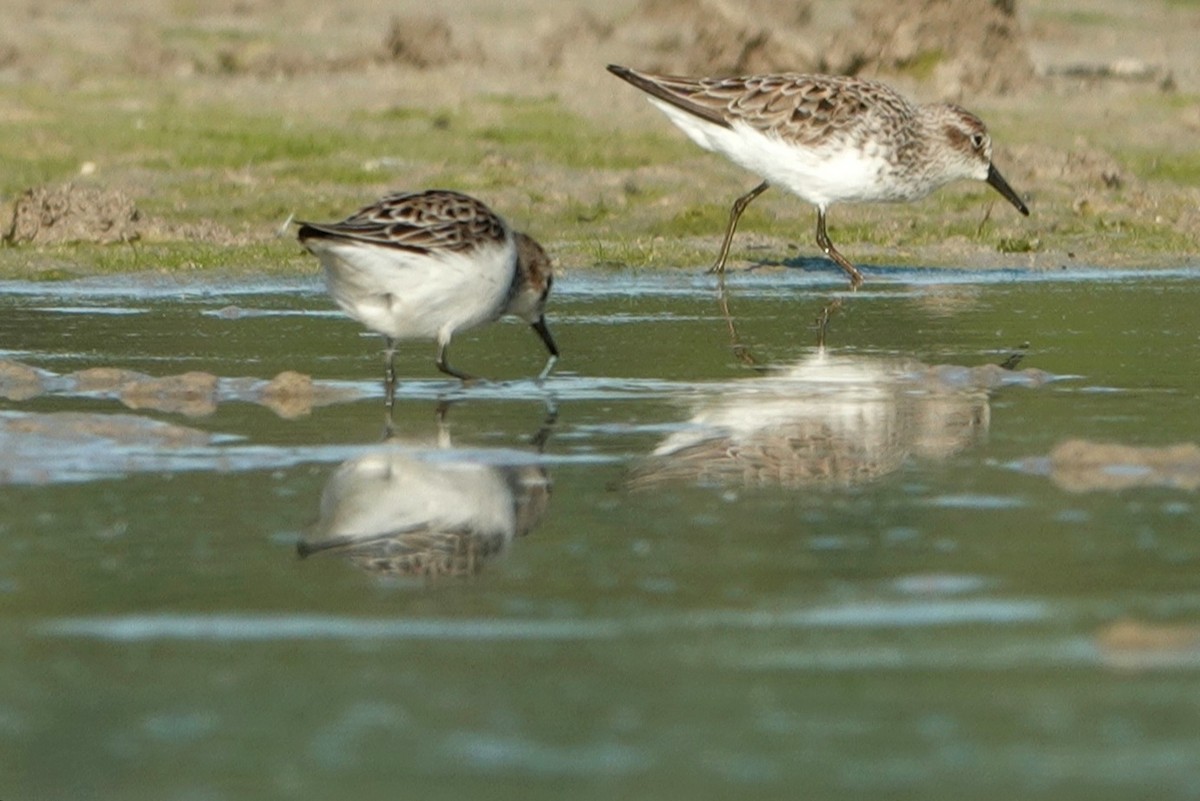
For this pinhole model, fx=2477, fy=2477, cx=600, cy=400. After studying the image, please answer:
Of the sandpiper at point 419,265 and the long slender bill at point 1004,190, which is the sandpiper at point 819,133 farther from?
the sandpiper at point 419,265

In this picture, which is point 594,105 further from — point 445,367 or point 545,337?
point 445,367

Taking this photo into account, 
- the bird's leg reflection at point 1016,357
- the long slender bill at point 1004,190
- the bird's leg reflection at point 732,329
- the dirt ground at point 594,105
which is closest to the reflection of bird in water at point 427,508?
the bird's leg reflection at point 732,329

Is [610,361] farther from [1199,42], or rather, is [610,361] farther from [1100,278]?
[1199,42]

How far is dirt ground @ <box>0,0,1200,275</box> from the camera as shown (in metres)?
16.8

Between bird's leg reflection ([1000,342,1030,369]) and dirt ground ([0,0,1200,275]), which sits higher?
bird's leg reflection ([1000,342,1030,369])

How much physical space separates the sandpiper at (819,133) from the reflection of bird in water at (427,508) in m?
6.71

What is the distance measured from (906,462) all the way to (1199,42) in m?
21.3

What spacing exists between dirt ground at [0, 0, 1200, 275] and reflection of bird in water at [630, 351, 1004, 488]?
5.37m

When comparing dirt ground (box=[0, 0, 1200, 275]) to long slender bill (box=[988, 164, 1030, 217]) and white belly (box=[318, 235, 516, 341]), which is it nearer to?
long slender bill (box=[988, 164, 1030, 217])

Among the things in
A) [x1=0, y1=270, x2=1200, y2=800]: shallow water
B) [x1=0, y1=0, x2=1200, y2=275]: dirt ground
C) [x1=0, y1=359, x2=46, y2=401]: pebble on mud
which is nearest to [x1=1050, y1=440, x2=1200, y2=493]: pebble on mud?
[x1=0, y1=270, x2=1200, y2=800]: shallow water

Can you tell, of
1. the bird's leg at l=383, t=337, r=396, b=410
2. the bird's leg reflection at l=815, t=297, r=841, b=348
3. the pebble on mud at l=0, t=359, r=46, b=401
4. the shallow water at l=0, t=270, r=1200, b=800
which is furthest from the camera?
the bird's leg reflection at l=815, t=297, r=841, b=348

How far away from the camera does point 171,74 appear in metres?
25.0

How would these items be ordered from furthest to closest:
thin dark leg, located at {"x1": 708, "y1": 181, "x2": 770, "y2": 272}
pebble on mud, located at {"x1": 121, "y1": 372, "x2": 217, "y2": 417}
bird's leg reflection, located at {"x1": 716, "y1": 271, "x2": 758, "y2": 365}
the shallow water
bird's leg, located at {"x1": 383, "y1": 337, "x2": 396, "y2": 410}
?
thin dark leg, located at {"x1": 708, "y1": 181, "x2": 770, "y2": 272} < bird's leg reflection, located at {"x1": 716, "y1": 271, "x2": 758, "y2": 365} < bird's leg, located at {"x1": 383, "y1": 337, "x2": 396, "y2": 410} < pebble on mud, located at {"x1": 121, "y1": 372, "x2": 217, "y2": 417} < the shallow water

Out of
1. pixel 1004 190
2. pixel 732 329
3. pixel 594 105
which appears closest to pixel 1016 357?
pixel 732 329
